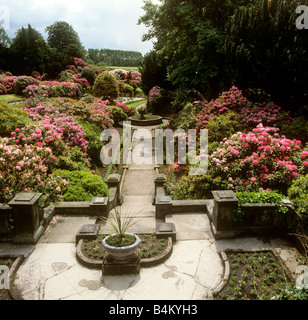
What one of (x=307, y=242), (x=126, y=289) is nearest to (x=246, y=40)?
(x=307, y=242)

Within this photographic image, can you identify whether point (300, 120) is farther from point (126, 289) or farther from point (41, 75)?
point (41, 75)

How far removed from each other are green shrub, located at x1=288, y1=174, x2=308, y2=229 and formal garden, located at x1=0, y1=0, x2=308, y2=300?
0.03 meters

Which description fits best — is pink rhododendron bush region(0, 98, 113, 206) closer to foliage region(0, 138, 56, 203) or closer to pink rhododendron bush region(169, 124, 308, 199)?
foliage region(0, 138, 56, 203)

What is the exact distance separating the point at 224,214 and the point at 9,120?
8.46 m

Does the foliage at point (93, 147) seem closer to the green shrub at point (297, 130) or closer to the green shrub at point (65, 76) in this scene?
the green shrub at point (297, 130)

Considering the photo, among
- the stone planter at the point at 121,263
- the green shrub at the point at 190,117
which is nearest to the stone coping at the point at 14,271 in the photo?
the stone planter at the point at 121,263

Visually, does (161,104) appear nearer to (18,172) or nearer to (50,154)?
(50,154)

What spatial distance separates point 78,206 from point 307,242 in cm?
545

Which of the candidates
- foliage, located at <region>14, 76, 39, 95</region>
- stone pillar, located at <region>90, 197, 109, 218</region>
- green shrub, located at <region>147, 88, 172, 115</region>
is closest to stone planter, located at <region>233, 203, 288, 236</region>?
stone pillar, located at <region>90, 197, 109, 218</region>

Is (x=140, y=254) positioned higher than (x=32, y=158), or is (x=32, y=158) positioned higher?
(x=32, y=158)

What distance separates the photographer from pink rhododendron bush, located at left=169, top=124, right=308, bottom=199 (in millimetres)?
7359

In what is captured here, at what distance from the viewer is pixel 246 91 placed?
45.8 ft
